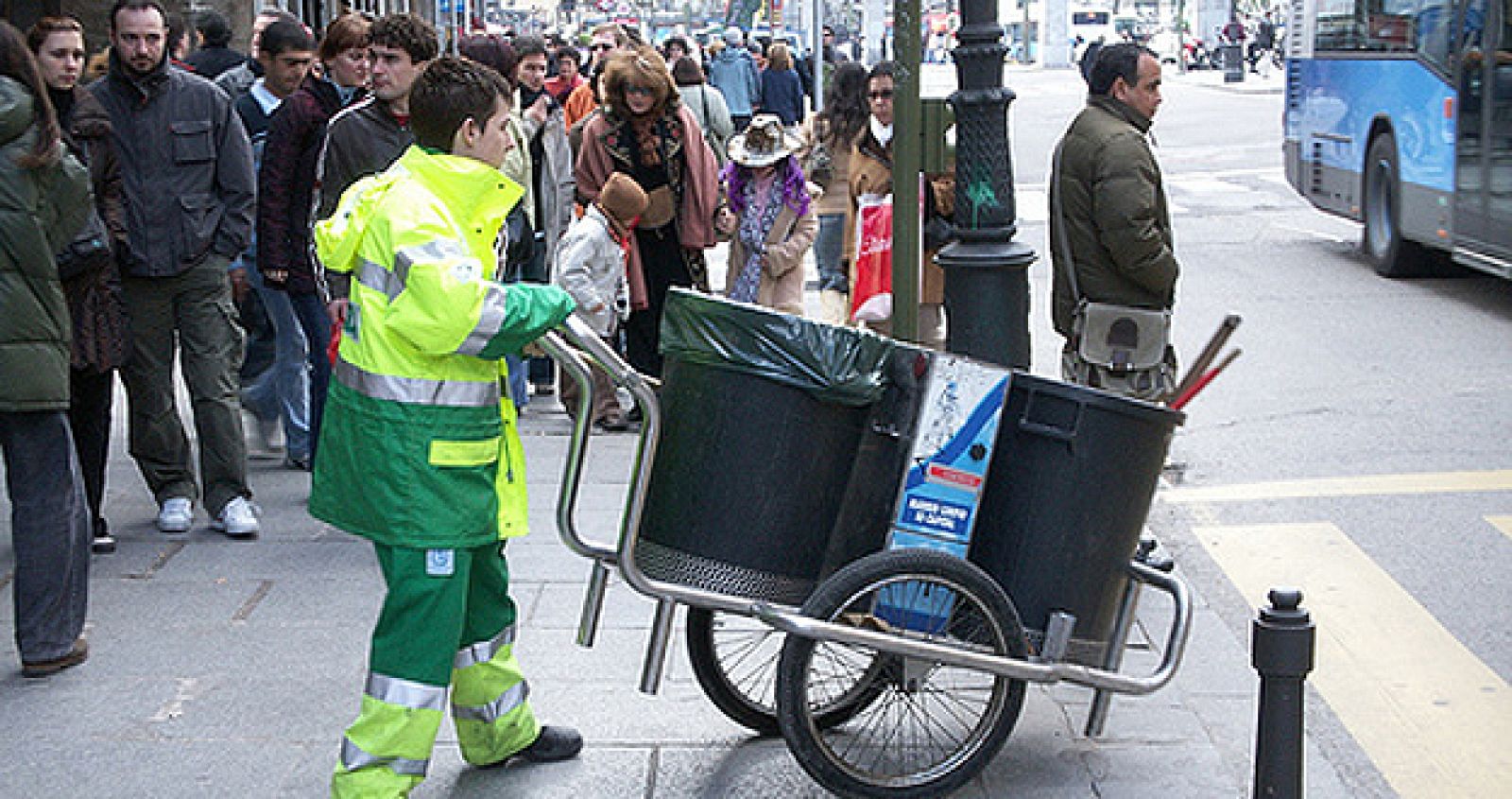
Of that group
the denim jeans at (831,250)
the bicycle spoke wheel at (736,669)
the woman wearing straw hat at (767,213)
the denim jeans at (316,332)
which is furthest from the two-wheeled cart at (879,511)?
the denim jeans at (831,250)

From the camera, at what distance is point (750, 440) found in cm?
423

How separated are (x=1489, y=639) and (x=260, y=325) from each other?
18.2 ft

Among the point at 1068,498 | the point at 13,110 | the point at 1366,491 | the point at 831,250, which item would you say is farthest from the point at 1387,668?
the point at 831,250

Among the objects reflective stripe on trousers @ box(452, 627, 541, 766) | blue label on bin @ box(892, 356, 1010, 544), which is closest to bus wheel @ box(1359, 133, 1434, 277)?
blue label on bin @ box(892, 356, 1010, 544)

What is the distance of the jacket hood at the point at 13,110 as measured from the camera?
498 centimetres

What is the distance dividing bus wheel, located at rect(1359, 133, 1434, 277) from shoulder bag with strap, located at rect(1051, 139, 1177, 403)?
27.2 feet

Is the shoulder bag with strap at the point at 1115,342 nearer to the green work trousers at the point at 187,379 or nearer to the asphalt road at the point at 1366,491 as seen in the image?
the asphalt road at the point at 1366,491

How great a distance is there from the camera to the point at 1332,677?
5.70 m

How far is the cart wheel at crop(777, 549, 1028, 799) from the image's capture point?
4176 millimetres

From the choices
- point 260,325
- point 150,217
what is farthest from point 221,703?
point 260,325

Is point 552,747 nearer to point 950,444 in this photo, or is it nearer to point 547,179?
point 950,444

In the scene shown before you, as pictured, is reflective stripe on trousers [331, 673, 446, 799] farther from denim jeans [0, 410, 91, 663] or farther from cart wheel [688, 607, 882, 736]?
denim jeans [0, 410, 91, 663]

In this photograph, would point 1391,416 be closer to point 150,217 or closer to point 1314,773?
point 1314,773

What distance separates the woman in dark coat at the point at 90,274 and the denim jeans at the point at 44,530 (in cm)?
66
